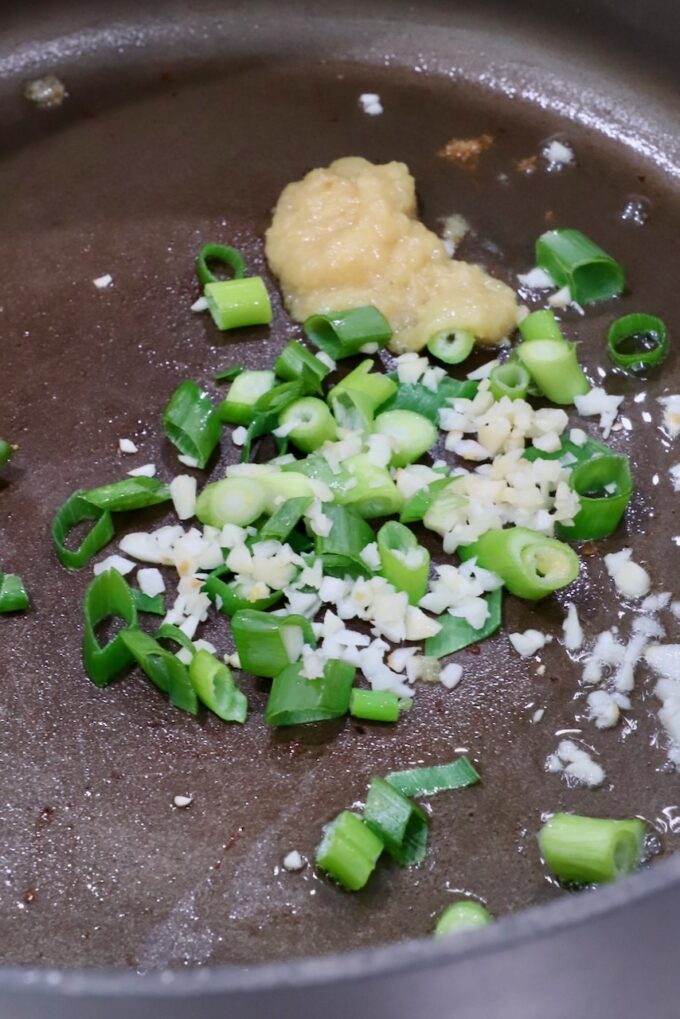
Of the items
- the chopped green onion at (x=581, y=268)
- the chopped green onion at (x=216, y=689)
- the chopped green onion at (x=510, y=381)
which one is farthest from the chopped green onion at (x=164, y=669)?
the chopped green onion at (x=581, y=268)

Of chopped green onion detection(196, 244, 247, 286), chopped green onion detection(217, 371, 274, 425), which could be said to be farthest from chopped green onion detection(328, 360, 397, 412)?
chopped green onion detection(196, 244, 247, 286)

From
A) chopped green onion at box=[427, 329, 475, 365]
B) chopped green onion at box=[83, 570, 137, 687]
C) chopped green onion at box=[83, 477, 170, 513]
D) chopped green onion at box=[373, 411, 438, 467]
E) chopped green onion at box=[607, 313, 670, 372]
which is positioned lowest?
chopped green onion at box=[83, 570, 137, 687]

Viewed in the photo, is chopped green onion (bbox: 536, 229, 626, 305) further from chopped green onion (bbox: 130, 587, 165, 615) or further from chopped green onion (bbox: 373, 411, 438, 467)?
chopped green onion (bbox: 130, 587, 165, 615)

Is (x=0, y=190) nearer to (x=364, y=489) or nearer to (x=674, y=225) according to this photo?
(x=364, y=489)

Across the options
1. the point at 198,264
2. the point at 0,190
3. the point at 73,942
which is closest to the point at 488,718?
the point at 73,942

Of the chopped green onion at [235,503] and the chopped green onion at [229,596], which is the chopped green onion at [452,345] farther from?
the chopped green onion at [229,596]
